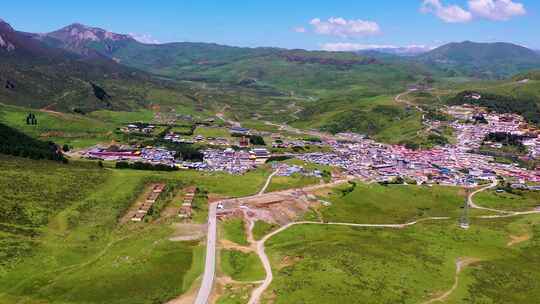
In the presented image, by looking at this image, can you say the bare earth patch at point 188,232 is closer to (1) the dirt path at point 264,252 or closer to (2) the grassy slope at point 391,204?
(1) the dirt path at point 264,252

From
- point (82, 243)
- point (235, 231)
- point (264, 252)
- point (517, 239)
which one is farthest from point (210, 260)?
point (517, 239)

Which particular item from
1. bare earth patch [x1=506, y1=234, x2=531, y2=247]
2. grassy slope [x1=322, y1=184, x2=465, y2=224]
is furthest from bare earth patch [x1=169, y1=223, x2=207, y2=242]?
bare earth patch [x1=506, y1=234, x2=531, y2=247]

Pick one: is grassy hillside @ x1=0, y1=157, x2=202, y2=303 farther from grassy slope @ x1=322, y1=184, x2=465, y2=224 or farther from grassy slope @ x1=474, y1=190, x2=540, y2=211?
grassy slope @ x1=474, y1=190, x2=540, y2=211

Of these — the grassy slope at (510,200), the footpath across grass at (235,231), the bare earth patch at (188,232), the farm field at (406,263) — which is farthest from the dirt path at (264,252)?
the grassy slope at (510,200)

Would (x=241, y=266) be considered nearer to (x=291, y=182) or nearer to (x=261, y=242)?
(x=261, y=242)

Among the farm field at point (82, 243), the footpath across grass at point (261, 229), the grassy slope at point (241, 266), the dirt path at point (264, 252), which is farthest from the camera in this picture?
the footpath across grass at point (261, 229)
